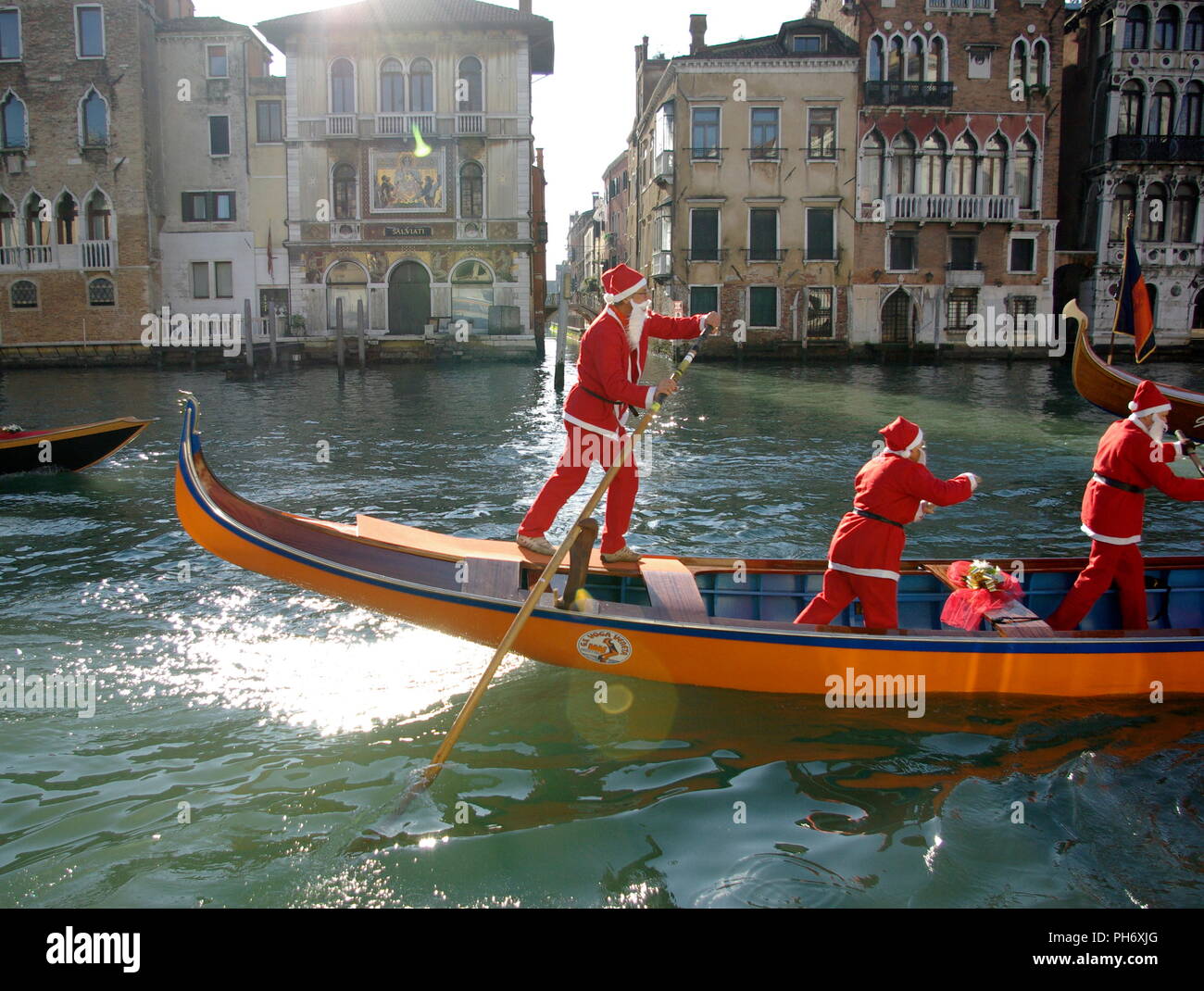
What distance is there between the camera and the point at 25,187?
24969 mm

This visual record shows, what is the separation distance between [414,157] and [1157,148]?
1943 centimetres

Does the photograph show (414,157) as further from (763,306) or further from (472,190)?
(763,306)

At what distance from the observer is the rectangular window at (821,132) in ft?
86.2

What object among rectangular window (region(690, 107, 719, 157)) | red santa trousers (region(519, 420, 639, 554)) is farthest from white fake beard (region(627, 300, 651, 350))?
rectangular window (region(690, 107, 719, 157))

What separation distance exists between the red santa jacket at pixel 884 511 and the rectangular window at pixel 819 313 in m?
23.9

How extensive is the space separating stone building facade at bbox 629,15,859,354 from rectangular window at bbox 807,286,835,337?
0.08 feet

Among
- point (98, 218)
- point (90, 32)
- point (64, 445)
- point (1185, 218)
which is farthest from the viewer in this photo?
point (1185, 218)

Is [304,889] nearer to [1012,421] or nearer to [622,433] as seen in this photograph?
[622,433]

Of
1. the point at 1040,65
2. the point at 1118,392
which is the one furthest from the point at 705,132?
the point at 1118,392

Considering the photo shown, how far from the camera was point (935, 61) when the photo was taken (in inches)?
1019

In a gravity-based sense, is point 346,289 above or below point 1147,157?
below

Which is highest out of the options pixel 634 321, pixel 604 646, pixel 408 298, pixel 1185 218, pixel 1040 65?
pixel 1040 65

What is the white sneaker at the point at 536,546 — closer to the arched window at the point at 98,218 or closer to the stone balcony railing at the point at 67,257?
the stone balcony railing at the point at 67,257
